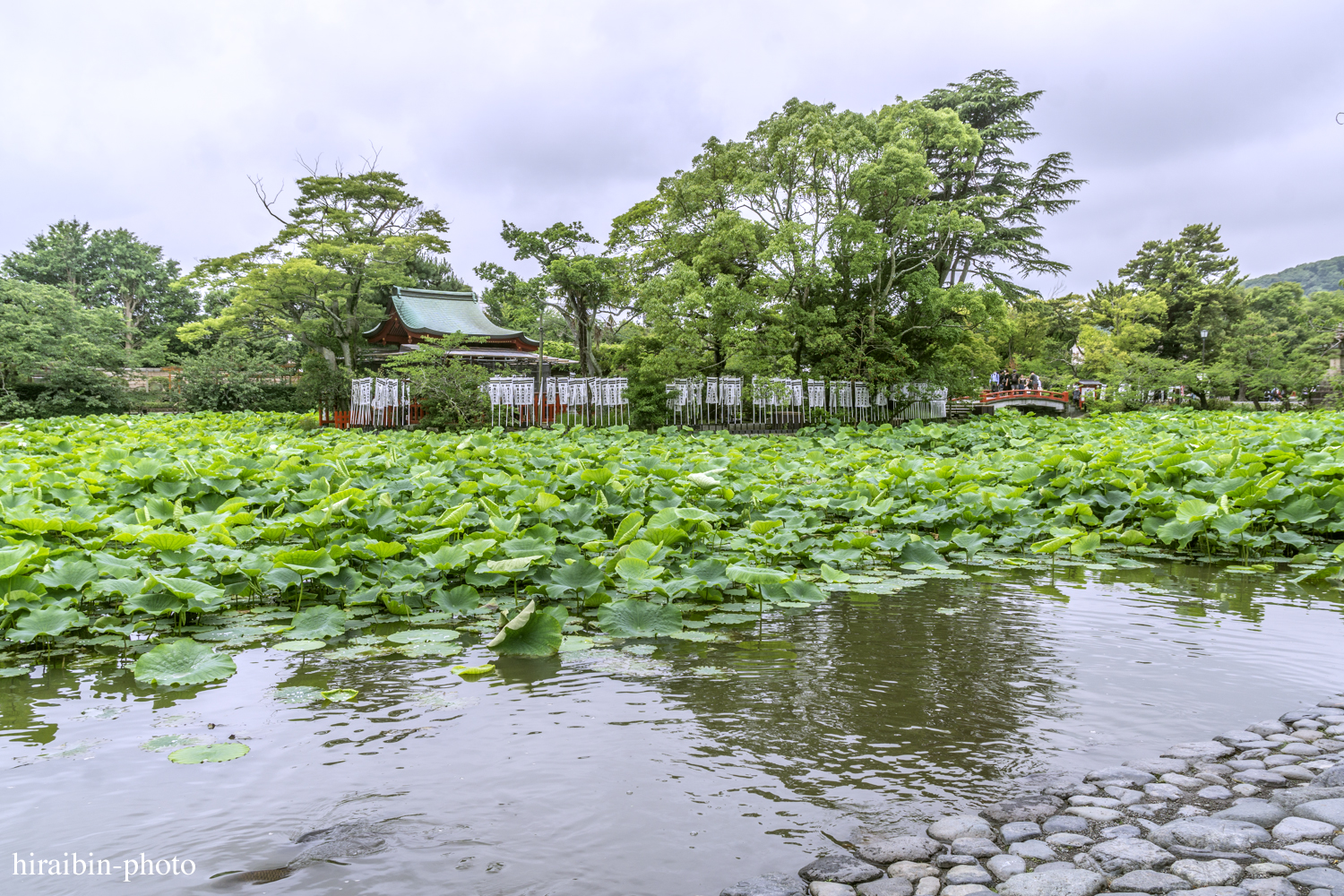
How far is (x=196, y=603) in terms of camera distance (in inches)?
127

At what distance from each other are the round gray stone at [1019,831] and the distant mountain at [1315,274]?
10706cm

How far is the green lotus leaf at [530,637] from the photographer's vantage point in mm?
3059

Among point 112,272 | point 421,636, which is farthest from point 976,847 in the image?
point 112,272

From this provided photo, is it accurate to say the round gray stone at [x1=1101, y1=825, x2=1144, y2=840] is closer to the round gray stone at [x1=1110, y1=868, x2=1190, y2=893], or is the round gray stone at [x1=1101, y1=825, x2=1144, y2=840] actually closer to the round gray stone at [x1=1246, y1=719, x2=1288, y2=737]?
the round gray stone at [x1=1110, y1=868, x2=1190, y2=893]

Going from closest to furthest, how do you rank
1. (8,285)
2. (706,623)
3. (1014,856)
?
(1014,856)
(706,623)
(8,285)

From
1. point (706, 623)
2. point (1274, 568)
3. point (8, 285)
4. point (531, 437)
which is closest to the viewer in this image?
point (706, 623)

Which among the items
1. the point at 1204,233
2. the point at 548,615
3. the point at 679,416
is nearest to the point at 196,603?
the point at 548,615

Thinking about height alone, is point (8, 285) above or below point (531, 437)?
above

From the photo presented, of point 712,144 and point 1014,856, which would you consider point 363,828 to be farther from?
point 712,144

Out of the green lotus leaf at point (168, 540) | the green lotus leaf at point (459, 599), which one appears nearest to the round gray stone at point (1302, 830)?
the green lotus leaf at point (459, 599)

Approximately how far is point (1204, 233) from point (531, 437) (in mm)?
35216

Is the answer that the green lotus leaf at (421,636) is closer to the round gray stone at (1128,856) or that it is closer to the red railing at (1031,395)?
the round gray stone at (1128,856)

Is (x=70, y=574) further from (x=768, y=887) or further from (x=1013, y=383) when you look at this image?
(x=1013, y=383)

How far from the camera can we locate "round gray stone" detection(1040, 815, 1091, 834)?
5.90ft
